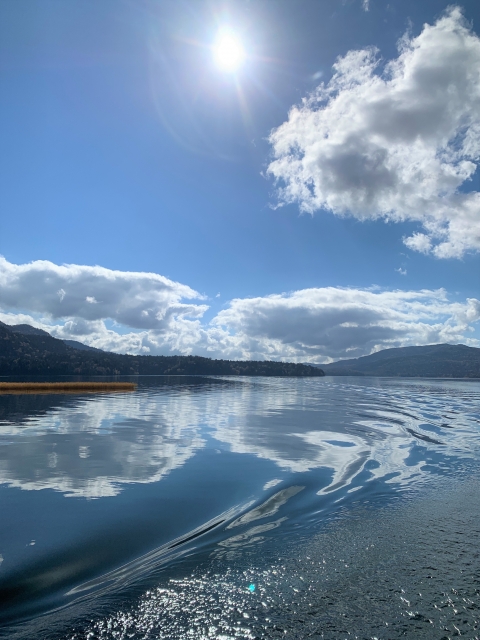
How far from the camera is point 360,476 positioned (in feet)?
62.5

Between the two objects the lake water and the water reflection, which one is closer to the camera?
the lake water

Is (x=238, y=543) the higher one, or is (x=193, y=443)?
(x=238, y=543)

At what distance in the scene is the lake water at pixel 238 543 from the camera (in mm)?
7617

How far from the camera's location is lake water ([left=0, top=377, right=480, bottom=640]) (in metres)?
7.62

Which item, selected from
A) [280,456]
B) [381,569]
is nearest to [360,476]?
[280,456]

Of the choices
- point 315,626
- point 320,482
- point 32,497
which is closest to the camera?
point 315,626

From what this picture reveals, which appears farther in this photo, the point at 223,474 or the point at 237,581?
the point at 223,474

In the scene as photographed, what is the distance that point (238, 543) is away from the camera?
11.3 metres

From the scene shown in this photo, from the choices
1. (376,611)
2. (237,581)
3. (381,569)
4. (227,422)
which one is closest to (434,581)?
(381,569)

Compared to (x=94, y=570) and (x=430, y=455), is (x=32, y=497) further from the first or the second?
(x=430, y=455)

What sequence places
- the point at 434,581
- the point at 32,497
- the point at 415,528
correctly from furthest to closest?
the point at 32,497, the point at 415,528, the point at 434,581

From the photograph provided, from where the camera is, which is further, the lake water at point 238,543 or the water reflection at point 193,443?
the water reflection at point 193,443

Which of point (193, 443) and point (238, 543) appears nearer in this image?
point (238, 543)

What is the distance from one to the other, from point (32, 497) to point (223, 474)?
338 inches
